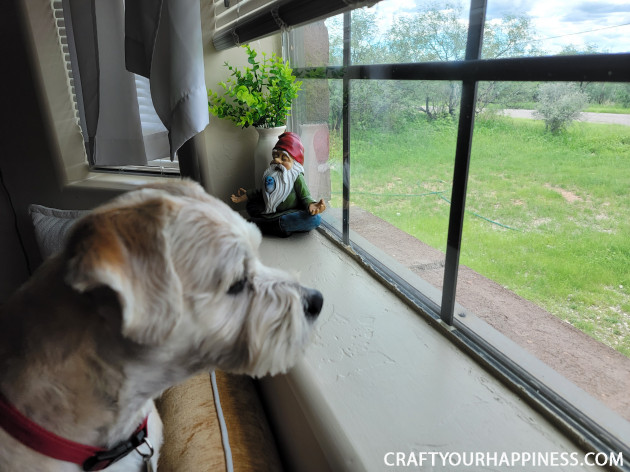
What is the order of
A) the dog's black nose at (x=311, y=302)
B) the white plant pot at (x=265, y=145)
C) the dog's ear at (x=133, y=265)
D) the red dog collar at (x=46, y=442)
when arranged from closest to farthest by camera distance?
the dog's ear at (x=133, y=265) → the red dog collar at (x=46, y=442) → the dog's black nose at (x=311, y=302) → the white plant pot at (x=265, y=145)

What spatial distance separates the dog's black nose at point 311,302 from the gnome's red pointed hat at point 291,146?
80 centimetres

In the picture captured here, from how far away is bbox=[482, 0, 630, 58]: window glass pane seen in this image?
566 millimetres

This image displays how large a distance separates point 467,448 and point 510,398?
6.3 inches

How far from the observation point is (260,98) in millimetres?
1533

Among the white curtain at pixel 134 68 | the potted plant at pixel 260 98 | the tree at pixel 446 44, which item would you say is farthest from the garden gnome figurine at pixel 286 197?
the tree at pixel 446 44

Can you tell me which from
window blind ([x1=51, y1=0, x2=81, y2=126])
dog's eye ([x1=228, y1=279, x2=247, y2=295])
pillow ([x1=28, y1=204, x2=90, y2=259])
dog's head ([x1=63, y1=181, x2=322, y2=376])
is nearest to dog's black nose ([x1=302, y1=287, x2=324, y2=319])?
dog's head ([x1=63, y1=181, x2=322, y2=376])

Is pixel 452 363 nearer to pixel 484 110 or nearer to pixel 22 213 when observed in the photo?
pixel 484 110

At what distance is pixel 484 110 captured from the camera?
2.61 ft

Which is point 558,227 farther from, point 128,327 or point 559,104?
point 128,327

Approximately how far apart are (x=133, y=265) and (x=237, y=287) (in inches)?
7.5

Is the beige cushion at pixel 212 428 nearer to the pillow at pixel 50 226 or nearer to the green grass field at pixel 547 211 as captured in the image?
the green grass field at pixel 547 211

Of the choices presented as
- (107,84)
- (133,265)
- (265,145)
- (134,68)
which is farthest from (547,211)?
(107,84)

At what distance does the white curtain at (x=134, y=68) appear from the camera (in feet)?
3.81

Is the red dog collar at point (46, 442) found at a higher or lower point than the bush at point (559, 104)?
lower
